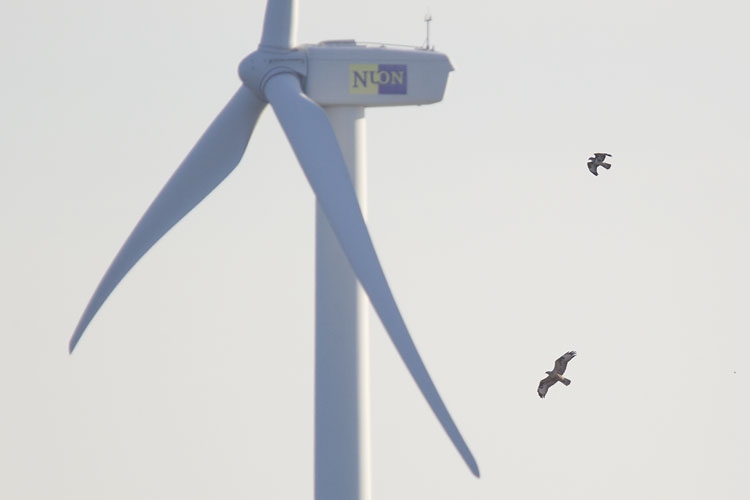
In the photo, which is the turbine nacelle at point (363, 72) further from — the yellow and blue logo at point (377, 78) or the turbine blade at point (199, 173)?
the turbine blade at point (199, 173)

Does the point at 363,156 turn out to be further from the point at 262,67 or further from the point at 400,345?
the point at 400,345

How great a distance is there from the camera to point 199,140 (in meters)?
69.4

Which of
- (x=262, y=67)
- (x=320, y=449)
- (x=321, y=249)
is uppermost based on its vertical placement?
(x=262, y=67)

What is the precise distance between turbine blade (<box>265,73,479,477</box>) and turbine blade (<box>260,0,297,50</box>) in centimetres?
101

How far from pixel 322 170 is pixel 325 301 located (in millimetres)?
4417

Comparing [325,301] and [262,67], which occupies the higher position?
[262,67]

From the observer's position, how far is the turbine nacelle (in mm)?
67125

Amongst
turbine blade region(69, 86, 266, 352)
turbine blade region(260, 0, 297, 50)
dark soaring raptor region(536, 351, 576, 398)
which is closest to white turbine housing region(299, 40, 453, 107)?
turbine blade region(260, 0, 297, 50)

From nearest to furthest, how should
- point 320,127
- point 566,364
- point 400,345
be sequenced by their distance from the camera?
point 400,345 → point 320,127 → point 566,364

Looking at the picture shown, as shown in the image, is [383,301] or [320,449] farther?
[320,449]

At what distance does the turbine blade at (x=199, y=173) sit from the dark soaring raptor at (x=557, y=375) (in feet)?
33.0

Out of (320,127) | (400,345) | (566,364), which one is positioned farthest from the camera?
(566,364)

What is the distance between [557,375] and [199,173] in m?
10.9

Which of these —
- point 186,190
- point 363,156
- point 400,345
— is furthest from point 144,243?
point 400,345
